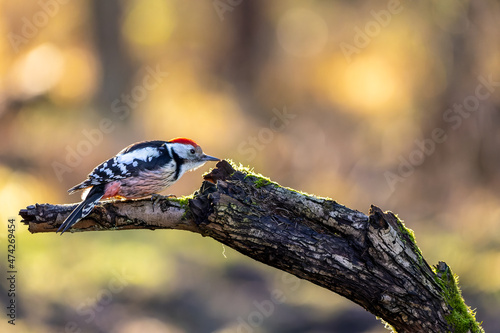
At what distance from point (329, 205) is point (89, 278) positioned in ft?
16.2

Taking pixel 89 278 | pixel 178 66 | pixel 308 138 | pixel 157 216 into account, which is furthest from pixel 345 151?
pixel 157 216

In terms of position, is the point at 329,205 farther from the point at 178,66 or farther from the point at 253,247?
the point at 178,66

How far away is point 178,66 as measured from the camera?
41.5 feet
